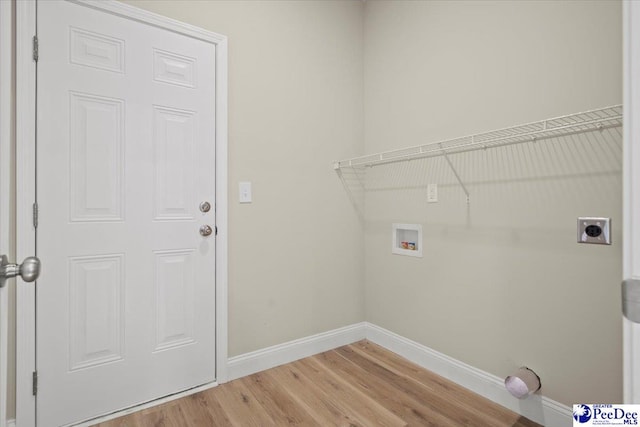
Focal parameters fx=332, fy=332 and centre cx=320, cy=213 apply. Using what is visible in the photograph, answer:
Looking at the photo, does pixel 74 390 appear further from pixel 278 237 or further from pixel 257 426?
pixel 278 237

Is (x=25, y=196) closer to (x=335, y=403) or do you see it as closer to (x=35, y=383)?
(x=35, y=383)

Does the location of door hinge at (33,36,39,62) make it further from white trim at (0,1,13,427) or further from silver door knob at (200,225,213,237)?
silver door knob at (200,225,213,237)

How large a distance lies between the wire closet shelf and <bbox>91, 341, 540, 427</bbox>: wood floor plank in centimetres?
139

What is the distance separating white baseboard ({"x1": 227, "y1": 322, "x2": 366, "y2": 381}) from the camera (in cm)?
208

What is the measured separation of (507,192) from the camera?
175cm

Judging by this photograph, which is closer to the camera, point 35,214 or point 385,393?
point 35,214

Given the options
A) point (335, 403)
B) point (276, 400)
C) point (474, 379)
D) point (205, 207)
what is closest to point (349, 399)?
point (335, 403)

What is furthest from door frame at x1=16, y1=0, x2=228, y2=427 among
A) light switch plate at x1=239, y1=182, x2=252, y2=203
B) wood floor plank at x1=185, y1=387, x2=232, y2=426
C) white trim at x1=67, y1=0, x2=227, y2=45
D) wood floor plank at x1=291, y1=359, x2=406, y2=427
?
wood floor plank at x1=291, y1=359, x2=406, y2=427

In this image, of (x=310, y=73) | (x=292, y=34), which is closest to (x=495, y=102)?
(x=310, y=73)

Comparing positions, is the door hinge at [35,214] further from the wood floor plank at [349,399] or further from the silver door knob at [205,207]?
the wood floor plank at [349,399]

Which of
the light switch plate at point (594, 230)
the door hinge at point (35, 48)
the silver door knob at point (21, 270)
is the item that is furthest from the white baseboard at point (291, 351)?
the door hinge at point (35, 48)

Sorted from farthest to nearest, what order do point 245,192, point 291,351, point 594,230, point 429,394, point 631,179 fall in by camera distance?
point 291,351 < point 245,192 < point 429,394 < point 594,230 < point 631,179

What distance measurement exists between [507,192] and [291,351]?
1.68 meters

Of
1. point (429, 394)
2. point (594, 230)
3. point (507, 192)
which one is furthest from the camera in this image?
point (429, 394)
